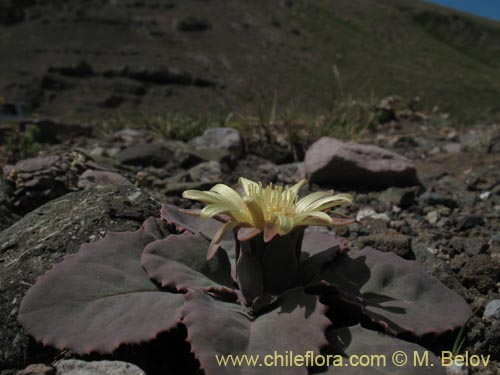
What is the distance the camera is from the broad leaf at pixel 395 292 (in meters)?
1.66

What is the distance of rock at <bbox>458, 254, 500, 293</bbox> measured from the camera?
85.1 inches

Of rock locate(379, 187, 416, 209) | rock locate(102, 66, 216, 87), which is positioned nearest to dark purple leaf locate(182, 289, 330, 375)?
rock locate(379, 187, 416, 209)

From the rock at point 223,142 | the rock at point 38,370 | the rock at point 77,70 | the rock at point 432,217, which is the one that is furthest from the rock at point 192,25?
the rock at point 38,370

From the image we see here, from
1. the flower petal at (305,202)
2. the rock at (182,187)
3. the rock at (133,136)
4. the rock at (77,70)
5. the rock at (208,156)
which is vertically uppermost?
the flower petal at (305,202)

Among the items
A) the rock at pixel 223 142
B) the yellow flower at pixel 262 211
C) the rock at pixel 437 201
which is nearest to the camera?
the yellow flower at pixel 262 211

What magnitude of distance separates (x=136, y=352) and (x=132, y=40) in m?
16.9

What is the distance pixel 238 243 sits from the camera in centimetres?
178

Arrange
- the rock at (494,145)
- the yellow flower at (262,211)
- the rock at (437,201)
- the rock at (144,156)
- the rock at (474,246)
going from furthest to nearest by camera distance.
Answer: the rock at (494,145) < the rock at (144,156) < the rock at (437,201) < the rock at (474,246) < the yellow flower at (262,211)

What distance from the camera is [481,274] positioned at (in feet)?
7.22

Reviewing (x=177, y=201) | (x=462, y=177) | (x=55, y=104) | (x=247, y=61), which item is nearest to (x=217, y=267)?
(x=177, y=201)

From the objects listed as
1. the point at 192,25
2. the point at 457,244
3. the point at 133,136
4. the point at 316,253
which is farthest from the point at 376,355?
Result: the point at 192,25

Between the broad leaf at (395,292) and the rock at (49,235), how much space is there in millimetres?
862

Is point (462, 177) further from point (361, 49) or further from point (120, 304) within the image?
point (361, 49)

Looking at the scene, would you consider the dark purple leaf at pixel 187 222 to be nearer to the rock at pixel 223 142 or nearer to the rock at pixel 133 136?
the rock at pixel 223 142
